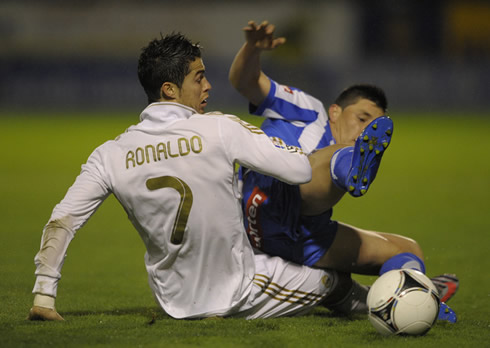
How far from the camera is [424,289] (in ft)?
11.9

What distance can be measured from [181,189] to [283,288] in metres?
0.83

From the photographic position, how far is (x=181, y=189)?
12.2 ft

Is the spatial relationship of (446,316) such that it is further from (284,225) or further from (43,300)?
(43,300)

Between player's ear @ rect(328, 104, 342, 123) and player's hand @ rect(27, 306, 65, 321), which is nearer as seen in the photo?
player's hand @ rect(27, 306, 65, 321)

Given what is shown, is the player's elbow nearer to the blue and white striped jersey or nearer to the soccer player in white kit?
the soccer player in white kit

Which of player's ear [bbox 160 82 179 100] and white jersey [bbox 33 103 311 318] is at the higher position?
player's ear [bbox 160 82 179 100]

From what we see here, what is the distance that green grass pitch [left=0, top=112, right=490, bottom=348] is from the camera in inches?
140

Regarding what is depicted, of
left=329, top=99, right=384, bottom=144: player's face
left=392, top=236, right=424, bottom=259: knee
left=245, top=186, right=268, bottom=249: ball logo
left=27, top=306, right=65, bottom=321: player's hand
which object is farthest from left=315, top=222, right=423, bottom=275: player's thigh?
left=27, top=306, right=65, bottom=321: player's hand

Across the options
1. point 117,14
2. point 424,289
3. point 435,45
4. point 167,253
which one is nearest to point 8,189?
point 167,253

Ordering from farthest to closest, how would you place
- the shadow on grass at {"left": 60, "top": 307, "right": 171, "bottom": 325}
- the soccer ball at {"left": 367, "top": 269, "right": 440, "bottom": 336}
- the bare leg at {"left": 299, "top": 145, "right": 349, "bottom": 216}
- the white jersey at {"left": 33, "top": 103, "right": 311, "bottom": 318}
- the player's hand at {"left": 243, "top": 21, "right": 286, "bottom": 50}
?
the player's hand at {"left": 243, "top": 21, "right": 286, "bottom": 50}
the shadow on grass at {"left": 60, "top": 307, "right": 171, "bottom": 325}
the bare leg at {"left": 299, "top": 145, "right": 349, "bottom": 216}
the white jersey at {"left": 33, "top": 103, "right": 311, "bottom": 318}
the soccer ball at {"left": 367, "top": 269, "right": 440, "bottom": 336}

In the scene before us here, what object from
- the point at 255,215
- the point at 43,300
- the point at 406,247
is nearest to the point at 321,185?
the point at 255,215

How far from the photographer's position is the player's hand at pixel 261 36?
14.9 ft

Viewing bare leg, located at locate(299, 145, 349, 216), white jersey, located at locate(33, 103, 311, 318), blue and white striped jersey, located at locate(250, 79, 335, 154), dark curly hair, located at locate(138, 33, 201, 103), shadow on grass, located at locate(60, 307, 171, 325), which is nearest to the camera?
white jersey, located at locate(33, 103, 311, 318)

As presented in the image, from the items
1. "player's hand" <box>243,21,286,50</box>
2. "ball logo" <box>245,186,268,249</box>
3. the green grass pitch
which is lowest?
the green grass pitch
